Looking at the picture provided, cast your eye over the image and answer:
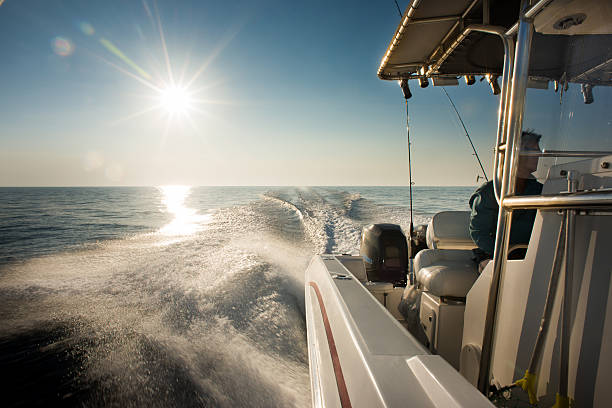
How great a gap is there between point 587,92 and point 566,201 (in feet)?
1.72

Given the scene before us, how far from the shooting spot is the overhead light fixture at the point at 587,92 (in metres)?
0.94

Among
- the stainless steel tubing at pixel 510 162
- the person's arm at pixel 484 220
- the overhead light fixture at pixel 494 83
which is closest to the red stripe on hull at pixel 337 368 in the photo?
the stainless steel tubing at pixel 510 162

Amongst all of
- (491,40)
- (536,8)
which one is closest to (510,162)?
(536,8)

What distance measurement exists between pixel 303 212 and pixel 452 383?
11.4 metres

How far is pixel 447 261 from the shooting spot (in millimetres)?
1942

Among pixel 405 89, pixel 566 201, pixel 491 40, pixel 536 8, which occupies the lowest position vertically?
pixel 566 201

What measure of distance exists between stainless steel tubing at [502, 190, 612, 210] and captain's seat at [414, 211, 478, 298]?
77cm

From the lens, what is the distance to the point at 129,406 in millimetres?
1795

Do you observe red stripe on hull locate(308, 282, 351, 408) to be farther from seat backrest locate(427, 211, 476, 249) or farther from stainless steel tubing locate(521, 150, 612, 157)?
seat backrest locate(427, 211, 476, 249)

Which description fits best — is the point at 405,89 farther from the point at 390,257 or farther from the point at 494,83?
the point at 390,257

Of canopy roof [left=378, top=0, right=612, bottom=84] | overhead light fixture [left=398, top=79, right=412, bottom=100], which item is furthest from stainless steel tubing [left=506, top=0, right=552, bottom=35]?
overhead light fixture [left=398, top=79, right=412, bottom=100]

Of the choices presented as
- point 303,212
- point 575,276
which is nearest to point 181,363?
point 575,276

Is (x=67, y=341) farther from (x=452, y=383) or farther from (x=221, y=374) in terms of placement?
(x=452, y=383)

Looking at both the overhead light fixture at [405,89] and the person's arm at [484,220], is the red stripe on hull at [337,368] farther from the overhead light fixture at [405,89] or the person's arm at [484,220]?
the overhead light fixture at [405,89]
